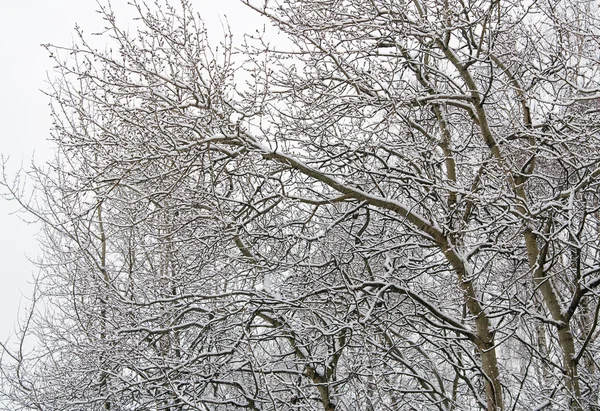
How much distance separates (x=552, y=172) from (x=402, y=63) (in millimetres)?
3400

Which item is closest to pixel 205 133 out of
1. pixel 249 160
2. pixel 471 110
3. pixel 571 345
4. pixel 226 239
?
pixel 249 160

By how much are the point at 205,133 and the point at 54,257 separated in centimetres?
719

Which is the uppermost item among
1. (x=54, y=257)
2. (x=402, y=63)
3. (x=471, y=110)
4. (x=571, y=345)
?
(x=54, y=257)

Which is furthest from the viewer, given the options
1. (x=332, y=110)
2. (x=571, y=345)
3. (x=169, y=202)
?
(x=169, y=202)

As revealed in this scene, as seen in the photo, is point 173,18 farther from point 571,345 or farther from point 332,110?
point 571,345

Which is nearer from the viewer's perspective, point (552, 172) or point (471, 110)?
point (471, 110)

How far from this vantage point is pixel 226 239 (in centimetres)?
564

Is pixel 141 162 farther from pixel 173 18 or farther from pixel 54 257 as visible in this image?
pixel 54 257

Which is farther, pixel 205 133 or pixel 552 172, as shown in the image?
pixel 552 172

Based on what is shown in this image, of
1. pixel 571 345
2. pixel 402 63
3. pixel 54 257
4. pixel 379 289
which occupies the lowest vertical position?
pixel 571 345

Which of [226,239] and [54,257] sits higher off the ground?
[54,257]

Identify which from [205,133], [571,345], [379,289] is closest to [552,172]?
[571,345]

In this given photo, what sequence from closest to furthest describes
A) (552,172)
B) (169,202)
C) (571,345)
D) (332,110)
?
(571,345) < (332,110) < (169,202) < (552,172)

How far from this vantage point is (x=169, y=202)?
21.6ft
